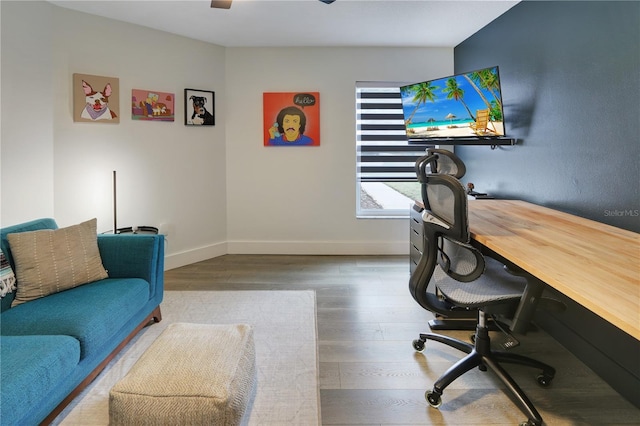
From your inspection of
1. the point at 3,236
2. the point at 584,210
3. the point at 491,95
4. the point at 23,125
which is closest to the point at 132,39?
the point at 23,125

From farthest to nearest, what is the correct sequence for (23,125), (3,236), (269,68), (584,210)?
(269,68), (23,125), (584,210), (3,236)

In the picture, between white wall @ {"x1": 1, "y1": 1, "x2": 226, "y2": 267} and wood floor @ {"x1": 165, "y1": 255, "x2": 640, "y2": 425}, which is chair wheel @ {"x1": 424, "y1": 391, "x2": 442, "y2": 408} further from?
white wall @ {"x1": 1, "y1": 1, "x2": 226, "y2": 267}

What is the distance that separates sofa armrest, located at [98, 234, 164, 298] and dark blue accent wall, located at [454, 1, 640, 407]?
2.41 meters

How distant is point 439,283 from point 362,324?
0.93m

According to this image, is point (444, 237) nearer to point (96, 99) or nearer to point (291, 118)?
point (291, 118)

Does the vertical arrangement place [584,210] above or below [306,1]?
below

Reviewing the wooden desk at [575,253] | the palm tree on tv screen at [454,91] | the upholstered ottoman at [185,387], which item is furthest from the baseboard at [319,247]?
the upholstered ottoman at [185,387]

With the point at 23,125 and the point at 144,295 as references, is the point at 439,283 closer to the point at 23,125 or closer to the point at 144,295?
the point at 144,295

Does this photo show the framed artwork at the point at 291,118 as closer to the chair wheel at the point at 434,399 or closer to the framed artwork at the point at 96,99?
the framed artwork at the point at 96,99

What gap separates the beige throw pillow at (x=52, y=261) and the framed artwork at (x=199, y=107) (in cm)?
215

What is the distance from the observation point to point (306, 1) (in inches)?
126

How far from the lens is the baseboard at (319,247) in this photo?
4.73m

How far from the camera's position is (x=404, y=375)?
2.14 metres

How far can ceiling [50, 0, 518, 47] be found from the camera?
3.27 m
